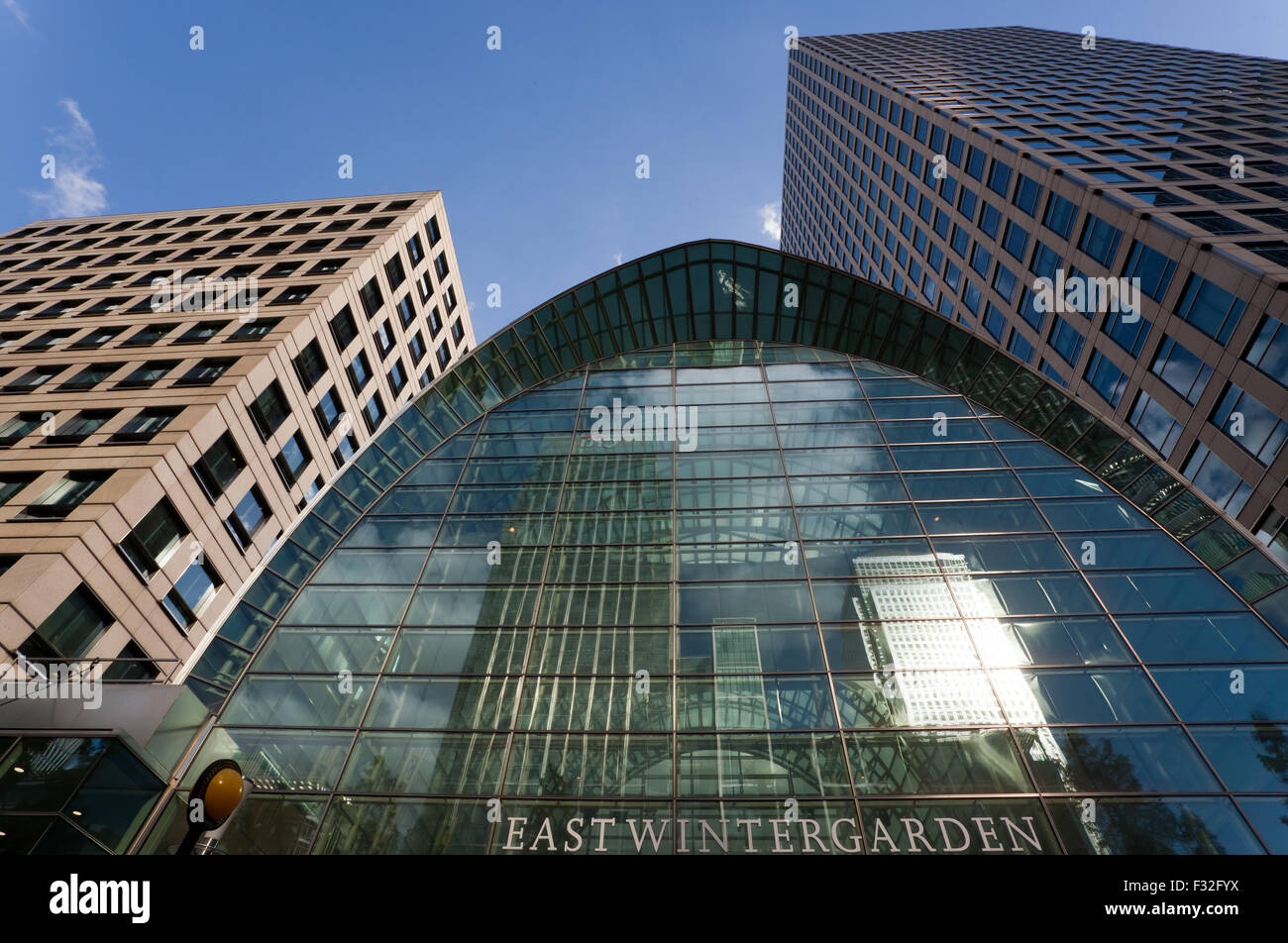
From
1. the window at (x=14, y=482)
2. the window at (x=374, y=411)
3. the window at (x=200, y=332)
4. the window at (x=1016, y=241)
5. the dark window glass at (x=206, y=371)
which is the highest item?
the window at (x=1016, y=241)

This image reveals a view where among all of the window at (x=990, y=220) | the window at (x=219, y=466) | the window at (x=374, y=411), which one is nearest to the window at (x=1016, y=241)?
the window at (x=990, y=220)

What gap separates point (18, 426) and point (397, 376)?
61.4 feet

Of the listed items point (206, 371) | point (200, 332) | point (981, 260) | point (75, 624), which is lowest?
point (75, 624)

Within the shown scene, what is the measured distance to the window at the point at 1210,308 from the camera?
2338 cm

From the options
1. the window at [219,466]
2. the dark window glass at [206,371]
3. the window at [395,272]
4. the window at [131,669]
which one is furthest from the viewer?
the window at [395,272]

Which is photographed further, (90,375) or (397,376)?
(397,376)

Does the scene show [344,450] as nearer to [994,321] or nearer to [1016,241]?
[1016,241]

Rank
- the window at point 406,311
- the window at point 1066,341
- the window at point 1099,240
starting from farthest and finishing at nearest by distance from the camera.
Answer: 1. the window at point 406,311
2. the window at point 1066,341
3. the window at point 1099,240

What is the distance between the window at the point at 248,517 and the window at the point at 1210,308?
3960 cm

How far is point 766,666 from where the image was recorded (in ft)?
46.6

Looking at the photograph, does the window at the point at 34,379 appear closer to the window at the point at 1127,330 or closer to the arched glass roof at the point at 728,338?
the arched glass roof at the point at 728,338

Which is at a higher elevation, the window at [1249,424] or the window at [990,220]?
the window at [990,220]

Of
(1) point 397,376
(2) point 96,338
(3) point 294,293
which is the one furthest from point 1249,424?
(2) point 96,338
